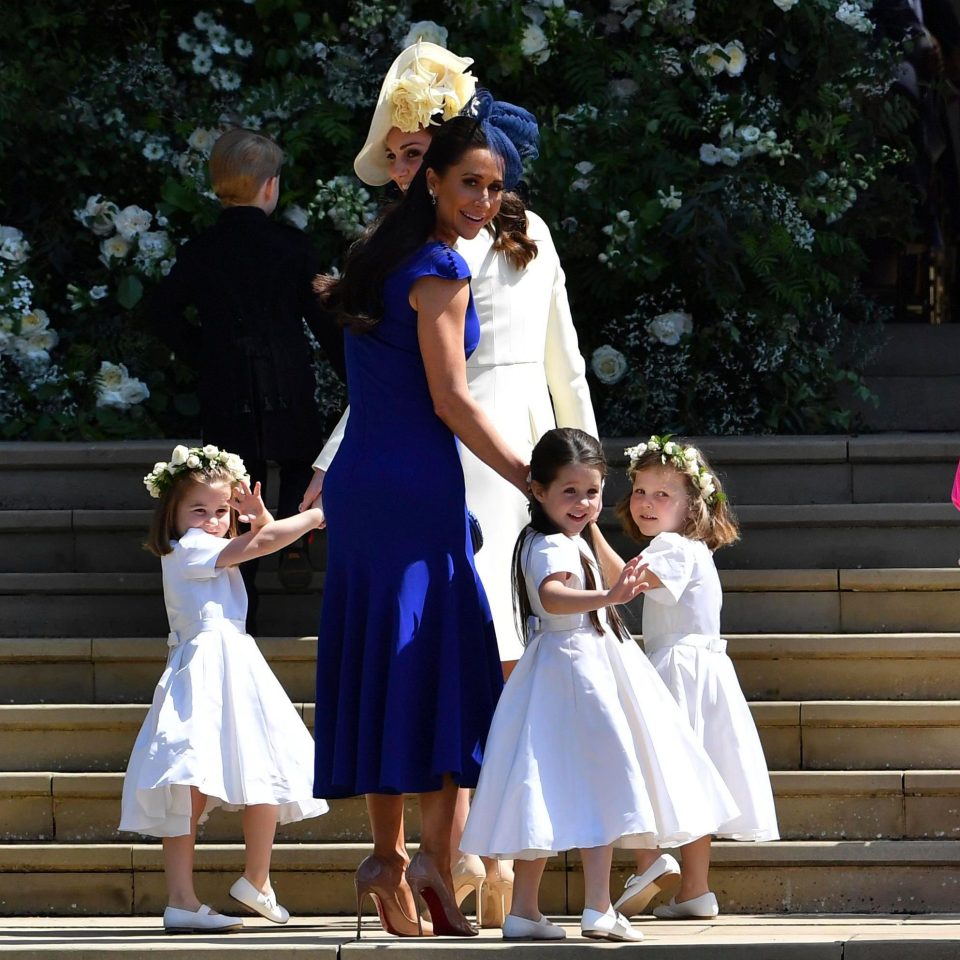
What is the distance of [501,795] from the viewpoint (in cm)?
467

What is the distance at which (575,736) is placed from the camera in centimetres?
474

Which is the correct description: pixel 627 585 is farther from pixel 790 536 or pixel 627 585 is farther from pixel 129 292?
pixel 129 292

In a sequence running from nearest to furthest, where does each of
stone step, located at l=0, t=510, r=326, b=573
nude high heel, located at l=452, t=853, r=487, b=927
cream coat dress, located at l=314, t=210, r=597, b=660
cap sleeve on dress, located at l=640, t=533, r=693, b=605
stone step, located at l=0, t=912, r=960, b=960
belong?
1. stone step, located at l=0, t=912, r=960, b=960
2. nude high heel, located at l=452, t=853, r=487, b=927
3. cream coat dress, located at l=314, t=210, r=597, b=660
4. cap sleeve on dress, located at l=640, t=533, r=693, b=605
5. stone step, located at l=0, t=510, r=326, b=573

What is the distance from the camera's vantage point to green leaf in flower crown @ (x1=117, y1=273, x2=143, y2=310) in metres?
8.74

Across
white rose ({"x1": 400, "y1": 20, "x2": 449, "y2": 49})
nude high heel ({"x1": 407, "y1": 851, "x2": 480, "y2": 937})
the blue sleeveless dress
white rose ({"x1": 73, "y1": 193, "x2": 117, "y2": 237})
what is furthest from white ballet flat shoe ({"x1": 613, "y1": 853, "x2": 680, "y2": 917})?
white rose ({"x1": 73, "y1": 193, "x2": 117, "y2": 237})

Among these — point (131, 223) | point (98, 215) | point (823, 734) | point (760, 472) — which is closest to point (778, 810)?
point (823, 734)

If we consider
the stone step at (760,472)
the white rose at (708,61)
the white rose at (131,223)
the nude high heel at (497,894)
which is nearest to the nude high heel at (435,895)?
the nude high heel at (497,894)

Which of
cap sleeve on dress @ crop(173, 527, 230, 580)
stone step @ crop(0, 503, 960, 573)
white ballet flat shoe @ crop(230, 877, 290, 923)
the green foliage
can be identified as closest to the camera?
white ballet flat shoe @ crop(230, 877, 290, 923)

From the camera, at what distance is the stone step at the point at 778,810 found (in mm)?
5910

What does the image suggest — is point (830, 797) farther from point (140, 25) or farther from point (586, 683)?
point (140, 25)

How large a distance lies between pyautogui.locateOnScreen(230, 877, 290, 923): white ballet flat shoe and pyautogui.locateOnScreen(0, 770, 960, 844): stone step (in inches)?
20.2

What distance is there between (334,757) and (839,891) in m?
1.74

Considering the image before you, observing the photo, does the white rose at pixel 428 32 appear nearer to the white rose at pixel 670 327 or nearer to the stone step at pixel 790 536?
the white rose at pixel 670 327

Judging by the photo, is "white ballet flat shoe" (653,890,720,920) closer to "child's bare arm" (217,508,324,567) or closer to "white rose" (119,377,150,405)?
"child's bare arm" (217,508,324,567)
